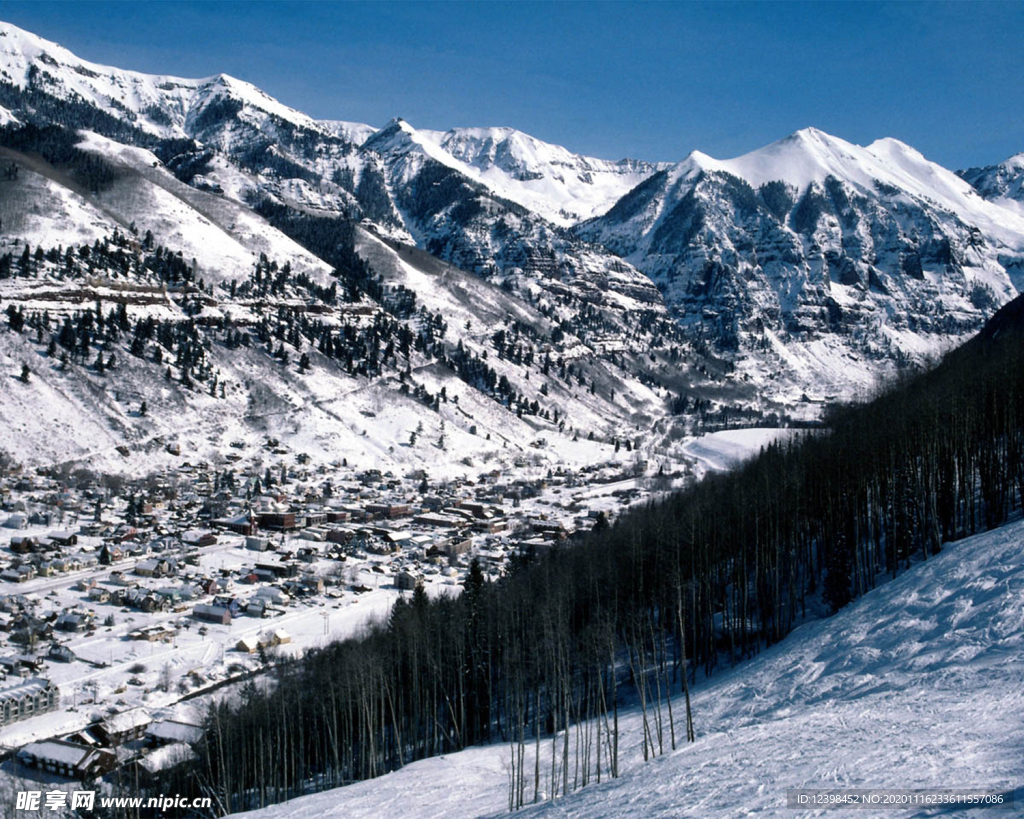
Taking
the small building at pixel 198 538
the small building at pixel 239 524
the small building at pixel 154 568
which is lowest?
the small building at pixel 154 568

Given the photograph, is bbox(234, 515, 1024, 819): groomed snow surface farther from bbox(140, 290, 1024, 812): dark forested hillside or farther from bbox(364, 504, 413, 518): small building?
bbox(364, 504, 413, 518): small building

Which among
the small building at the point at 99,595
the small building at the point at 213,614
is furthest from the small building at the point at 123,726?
the small building at the point at 99,595

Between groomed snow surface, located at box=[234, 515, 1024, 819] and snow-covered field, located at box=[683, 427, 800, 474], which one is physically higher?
snow-covered field, located at box=[683, 427, 800, 474]

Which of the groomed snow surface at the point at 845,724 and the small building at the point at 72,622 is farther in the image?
the small building at the point at 72,622

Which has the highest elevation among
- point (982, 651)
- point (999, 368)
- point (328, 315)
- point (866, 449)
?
point (328, 315)

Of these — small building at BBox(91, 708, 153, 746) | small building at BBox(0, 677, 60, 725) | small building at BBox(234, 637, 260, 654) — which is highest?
small building at BBox(234, 637, 260, 654)

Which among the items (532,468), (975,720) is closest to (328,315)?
(532,468)

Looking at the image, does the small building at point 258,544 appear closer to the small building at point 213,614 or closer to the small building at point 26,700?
the small building at point 213,614

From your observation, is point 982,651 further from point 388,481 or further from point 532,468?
point 532,468

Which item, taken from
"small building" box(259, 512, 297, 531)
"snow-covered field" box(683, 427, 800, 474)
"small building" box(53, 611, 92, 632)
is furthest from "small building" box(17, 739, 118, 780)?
"snow-covered field" box(683, 427, 800, 474)
